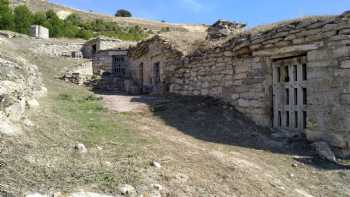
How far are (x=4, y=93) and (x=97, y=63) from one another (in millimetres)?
14613

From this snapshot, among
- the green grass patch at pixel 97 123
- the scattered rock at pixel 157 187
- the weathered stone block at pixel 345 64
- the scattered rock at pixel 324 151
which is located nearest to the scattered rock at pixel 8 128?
the green grass patch at pixel 97 123

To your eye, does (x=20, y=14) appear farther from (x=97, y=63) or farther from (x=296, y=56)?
(x=296, y=56)

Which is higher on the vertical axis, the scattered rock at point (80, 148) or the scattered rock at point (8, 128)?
the scattered rock at point (8, 128)

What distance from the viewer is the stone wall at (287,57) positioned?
772cm

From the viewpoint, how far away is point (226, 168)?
564cm

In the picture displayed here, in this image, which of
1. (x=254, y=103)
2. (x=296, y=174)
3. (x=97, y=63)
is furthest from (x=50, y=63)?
(x=296, y=174)

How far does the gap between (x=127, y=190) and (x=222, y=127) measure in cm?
494

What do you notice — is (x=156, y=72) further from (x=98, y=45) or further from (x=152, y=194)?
(x=152, y=194)

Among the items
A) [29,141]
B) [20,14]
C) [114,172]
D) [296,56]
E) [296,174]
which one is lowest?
[296,174]

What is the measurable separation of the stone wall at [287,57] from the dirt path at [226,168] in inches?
33.2

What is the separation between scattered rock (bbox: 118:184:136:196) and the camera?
4.15 metres

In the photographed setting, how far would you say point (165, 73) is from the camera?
1333 cm

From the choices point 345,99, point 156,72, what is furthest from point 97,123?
point 156,72

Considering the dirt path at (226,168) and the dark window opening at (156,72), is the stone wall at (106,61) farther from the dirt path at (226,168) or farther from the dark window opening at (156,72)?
the dirt path at (226,168)
